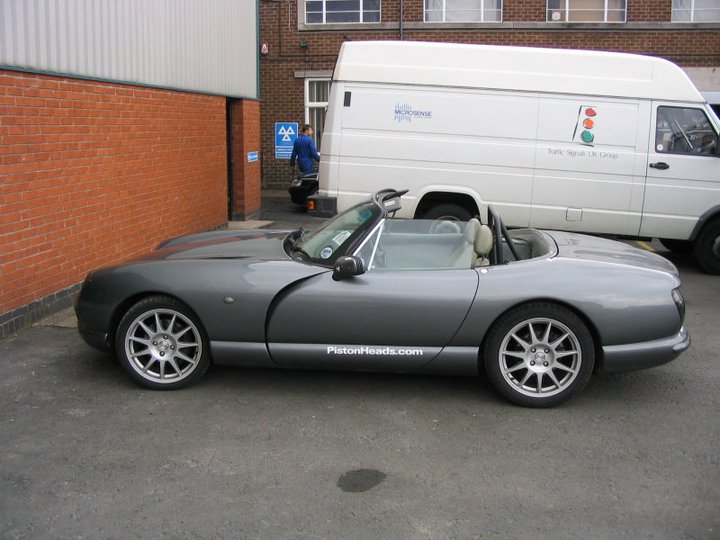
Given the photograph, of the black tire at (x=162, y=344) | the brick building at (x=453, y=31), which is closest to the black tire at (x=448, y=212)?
the black tire at (x=162, y=344)

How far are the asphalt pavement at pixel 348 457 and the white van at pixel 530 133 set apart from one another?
4.17 meters

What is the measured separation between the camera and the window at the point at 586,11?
60.5 ft

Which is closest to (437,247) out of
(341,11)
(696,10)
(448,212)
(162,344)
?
(162,344)

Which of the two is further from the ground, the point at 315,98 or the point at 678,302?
the point at 315,98

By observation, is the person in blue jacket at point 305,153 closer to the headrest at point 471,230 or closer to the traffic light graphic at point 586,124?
the traffic light graphic at point 586,124

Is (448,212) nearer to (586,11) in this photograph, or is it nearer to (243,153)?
(243,153)

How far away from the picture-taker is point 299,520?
3334 mm

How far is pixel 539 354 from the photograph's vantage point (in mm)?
4656

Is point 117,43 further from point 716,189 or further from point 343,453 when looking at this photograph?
point 716,189

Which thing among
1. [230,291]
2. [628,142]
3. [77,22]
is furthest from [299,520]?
[628,142]

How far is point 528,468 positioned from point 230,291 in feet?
6.86

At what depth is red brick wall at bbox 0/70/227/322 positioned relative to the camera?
6.30 meters

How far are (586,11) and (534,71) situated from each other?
1079cm

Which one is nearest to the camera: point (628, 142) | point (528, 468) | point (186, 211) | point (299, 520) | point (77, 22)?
point (299, 520)
